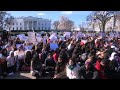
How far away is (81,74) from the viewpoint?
670 centimetres

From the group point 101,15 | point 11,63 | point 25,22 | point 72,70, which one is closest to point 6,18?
point 25,22

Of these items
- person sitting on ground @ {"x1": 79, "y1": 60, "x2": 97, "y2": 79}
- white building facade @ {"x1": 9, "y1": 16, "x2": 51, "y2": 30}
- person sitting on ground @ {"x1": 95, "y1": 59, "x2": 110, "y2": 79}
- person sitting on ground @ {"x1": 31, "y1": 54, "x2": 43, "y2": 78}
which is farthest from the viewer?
white building facade @ {"x1": 9, "y1": 16, "x2": 51, "y2": 30}

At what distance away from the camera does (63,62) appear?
787 cm

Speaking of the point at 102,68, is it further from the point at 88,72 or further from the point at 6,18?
the point at 6,18

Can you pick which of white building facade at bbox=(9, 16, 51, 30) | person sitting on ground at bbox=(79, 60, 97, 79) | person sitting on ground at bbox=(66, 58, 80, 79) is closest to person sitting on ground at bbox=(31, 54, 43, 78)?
white building facade at bbox=(9, 16, 51, 30)

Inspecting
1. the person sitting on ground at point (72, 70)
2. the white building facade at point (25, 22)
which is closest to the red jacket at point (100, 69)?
the person sitting on ground at point (72, 70)

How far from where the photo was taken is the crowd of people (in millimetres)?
6859

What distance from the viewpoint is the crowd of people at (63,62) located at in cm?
686

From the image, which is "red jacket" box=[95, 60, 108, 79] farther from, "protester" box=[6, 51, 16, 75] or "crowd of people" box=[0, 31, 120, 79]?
"protester" box=[6, 51, 16, 75]

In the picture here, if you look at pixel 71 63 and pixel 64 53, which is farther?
pixel 64 53
